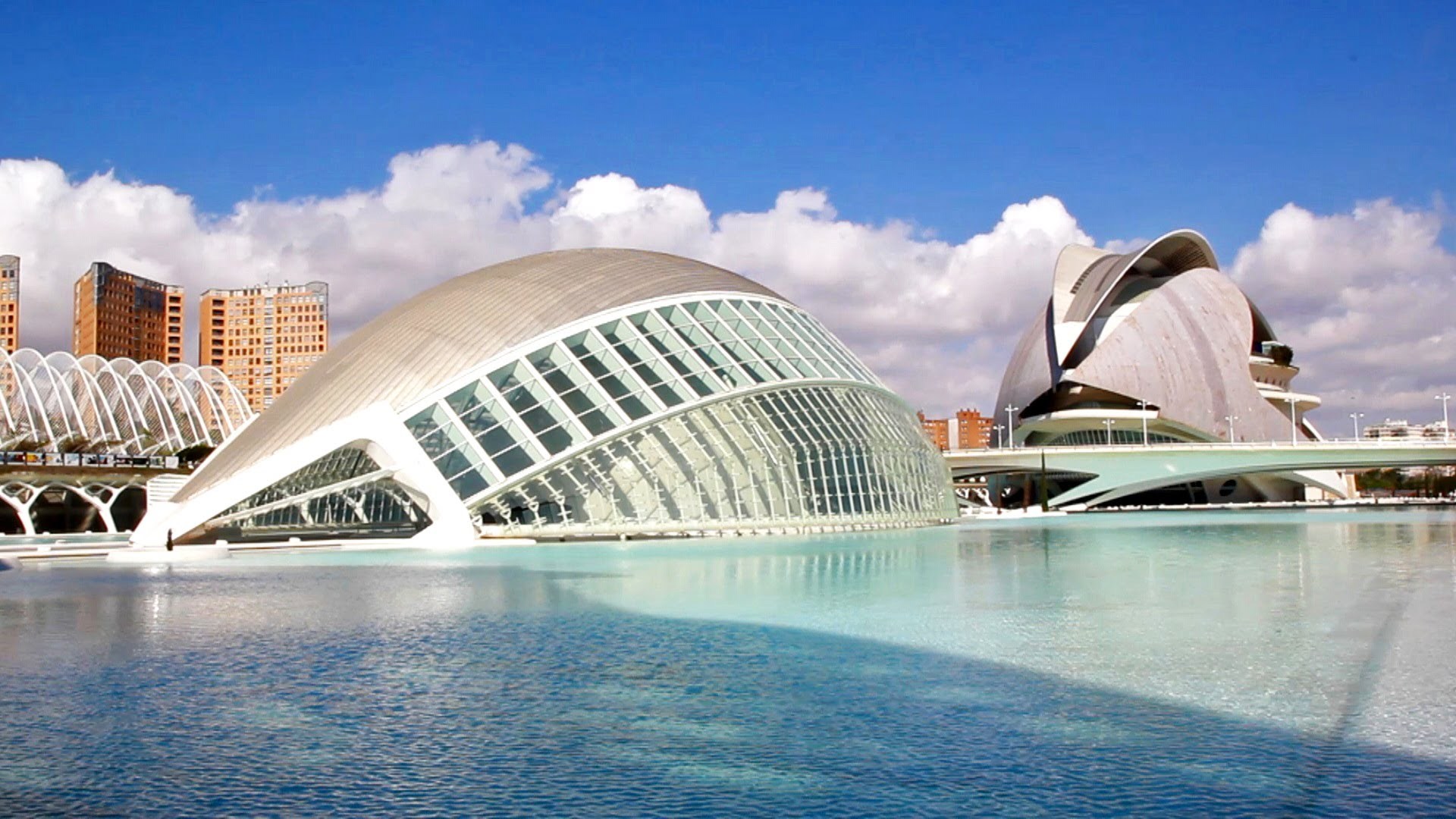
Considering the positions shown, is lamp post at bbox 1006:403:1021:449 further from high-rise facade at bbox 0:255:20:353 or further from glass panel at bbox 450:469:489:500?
high-rise facade at bbox 0:255:20:353

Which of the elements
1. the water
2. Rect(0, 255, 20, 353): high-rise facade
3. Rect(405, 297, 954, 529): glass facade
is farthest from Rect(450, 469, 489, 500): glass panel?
Rect(0, 255, 20, 353): high-rise facade

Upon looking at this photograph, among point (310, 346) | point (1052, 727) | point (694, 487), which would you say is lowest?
point (1052, 727)

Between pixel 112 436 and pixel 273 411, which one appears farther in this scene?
pixel 112 436

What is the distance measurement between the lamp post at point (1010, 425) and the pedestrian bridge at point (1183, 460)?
1820 centimetres

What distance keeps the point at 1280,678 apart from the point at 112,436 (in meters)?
75.6

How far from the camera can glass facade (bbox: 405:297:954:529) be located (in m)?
33.0

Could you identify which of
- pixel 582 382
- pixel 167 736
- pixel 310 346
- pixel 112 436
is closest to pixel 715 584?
pixel 167 736

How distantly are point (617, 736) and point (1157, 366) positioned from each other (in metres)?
96.9

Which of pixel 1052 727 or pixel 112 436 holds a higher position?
pixel 112 436

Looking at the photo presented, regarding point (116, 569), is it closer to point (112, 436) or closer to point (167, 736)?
point (167, 736)

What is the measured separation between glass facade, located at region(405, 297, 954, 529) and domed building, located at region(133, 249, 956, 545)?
0.06m

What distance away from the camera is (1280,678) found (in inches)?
410

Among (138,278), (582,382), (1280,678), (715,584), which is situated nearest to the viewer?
(1280,678)

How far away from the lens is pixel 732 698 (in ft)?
32.1
